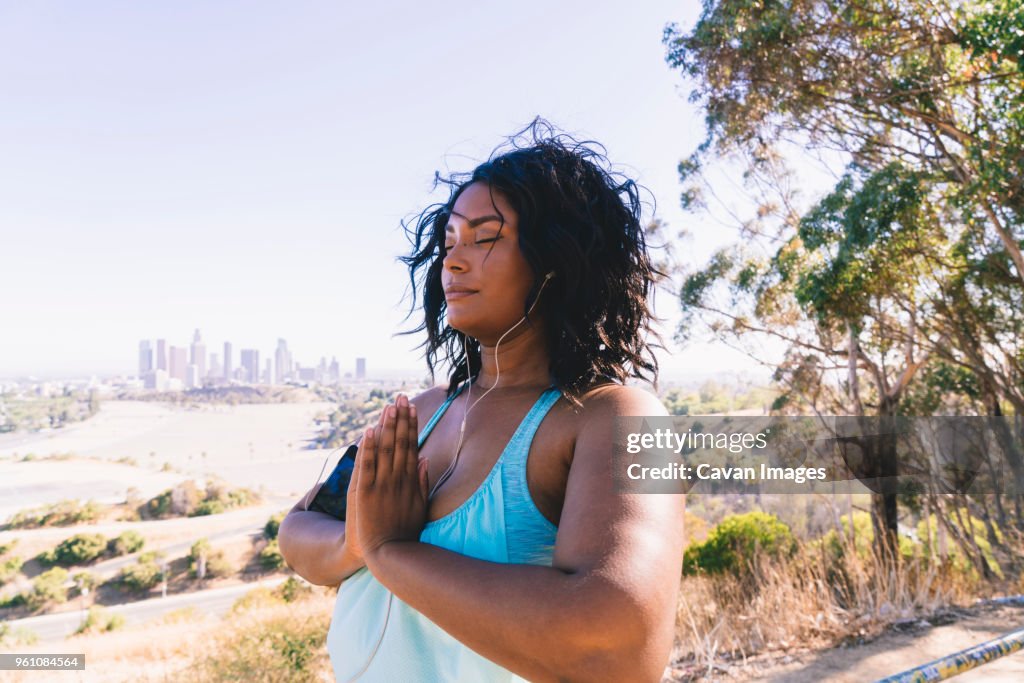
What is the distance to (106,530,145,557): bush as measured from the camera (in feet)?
97.5

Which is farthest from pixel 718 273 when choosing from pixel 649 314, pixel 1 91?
pixel 1 91

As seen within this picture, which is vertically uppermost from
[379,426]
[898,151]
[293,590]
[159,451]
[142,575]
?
[898,151]

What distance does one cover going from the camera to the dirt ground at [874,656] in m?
3.75

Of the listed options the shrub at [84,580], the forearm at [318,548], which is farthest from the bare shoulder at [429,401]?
the shrub at [84,580]

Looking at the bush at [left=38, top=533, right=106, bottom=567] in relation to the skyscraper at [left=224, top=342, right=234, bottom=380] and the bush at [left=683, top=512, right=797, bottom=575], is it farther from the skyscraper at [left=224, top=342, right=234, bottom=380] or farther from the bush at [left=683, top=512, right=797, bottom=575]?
the skyscraper at [left=224, top=342, right=234, bottom=380]

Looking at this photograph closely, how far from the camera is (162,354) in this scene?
6025 cm

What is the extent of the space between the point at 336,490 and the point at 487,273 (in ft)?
Answer: 1.53

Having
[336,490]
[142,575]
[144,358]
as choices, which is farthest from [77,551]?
[144,358]

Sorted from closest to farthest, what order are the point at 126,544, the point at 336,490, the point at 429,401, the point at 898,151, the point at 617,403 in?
1. the point at 617,403
2. the point at 336,490
3. the point at 429,401
4. the point at 898,151
5. the point at 126,544

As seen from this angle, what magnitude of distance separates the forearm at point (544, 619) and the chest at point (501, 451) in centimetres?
15

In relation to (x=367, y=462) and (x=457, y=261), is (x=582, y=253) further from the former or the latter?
(x=367, y=462)

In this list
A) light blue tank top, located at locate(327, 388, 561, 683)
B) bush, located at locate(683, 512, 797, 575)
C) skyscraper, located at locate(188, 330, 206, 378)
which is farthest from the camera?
skyscraper, located at locate(188, 330, 206, 378)

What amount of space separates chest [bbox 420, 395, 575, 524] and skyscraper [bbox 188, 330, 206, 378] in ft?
222

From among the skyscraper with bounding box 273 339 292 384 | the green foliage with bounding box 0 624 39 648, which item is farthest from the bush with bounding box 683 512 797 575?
the skyscraper with bounding box 273 339 292 384
